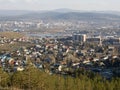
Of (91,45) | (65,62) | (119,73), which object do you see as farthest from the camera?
(91,45)

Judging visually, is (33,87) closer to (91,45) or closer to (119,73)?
(119,73)

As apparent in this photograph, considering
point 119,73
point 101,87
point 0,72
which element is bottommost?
point 119,73

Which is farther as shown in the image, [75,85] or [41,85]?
[75,85]

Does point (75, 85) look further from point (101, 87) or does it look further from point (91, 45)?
point (91, 45)

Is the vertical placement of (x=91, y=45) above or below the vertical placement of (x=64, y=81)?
below

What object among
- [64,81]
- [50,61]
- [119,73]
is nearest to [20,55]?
[50,61]

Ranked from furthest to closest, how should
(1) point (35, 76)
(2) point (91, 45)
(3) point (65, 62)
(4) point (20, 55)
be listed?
(2) point (91, 45) < (4) point (20, 55) < (3) point (65, 62) < (1) point (35, 76)

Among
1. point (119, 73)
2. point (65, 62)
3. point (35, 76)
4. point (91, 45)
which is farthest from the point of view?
point (91, 45)

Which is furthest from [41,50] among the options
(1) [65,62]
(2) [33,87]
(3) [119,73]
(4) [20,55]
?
(2) [33,87]

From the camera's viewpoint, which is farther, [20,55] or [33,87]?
[20,55]
